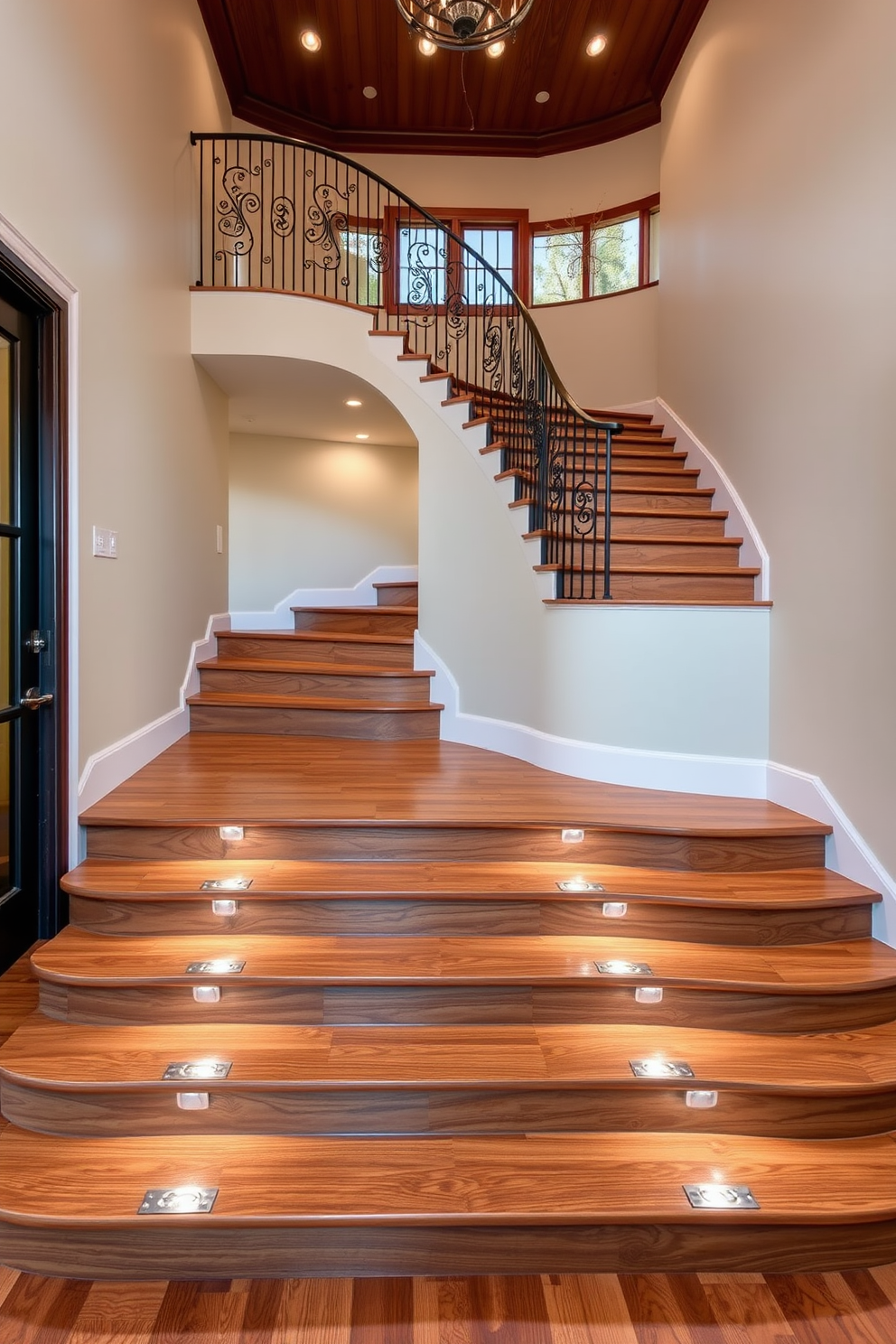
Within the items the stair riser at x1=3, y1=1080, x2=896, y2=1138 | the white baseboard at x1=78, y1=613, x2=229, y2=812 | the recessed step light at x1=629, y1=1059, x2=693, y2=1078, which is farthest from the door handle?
the recessed step light at x1=629, y1=1059, x2=693, y2=1078

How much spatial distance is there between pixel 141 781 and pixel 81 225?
88.0 inches

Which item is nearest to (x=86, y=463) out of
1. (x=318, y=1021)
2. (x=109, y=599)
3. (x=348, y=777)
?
(x=109, y=599)

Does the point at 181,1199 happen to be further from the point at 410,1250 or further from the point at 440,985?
the point at 440,985

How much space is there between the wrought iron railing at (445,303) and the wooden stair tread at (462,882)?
145cm

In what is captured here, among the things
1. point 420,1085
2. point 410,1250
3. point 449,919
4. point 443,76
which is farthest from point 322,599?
point 410,1250

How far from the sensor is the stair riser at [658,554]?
157 inches

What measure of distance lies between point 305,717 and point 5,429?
229 cm

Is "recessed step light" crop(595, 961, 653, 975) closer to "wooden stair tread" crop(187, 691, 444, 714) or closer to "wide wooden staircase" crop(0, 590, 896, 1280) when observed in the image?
"wide wooden staircase" crop(0, 590, 896, 1280)

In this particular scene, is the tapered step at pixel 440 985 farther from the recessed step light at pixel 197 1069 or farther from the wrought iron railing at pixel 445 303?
the wrought iron railing at pixel 445 303

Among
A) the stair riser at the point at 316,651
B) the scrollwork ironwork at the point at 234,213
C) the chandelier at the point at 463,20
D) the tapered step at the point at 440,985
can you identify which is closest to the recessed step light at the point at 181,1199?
the tapered step at the point at 440,985

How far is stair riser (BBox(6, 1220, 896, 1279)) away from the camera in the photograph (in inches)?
62.7

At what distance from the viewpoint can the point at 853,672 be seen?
2.75m

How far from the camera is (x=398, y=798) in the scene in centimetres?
303

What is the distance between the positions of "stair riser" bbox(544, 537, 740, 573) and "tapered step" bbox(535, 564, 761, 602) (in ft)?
0.61
